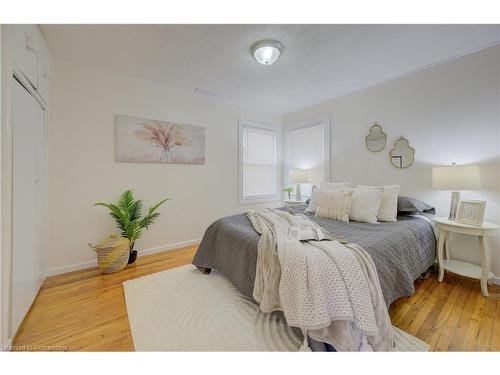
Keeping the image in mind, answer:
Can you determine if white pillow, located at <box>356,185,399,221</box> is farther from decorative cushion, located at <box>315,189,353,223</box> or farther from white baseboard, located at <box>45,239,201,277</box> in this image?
white baseboard, located at <box>45,239,201,277</box>

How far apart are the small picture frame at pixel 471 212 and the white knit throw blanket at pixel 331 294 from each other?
4.95 ft

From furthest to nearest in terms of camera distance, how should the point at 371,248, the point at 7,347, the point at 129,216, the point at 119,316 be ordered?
the point at 129,216 → the point at 119,316 → the point at 371,248 → the point at 7,347

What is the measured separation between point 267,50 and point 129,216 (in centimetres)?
246

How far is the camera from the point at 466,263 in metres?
2.09

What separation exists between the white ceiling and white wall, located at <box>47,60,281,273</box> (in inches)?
9.7

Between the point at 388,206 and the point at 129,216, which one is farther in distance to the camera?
the point at 129,216

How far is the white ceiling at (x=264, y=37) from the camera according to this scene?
5.83 feet

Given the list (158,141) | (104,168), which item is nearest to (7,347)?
(104,168)

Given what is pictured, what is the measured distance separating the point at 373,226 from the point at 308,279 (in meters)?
1.27

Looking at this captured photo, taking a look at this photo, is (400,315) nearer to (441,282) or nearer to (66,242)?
(441,282)

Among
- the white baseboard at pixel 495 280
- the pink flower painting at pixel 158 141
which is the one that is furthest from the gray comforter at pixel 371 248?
the pink flower painting at pixel 158 141

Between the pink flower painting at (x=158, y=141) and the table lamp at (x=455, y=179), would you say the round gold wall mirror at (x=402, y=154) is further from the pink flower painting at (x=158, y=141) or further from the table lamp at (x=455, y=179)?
the pink flower painting at (x=158, y=141)

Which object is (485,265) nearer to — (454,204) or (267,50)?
(454,204)

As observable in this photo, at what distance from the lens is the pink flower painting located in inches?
103
